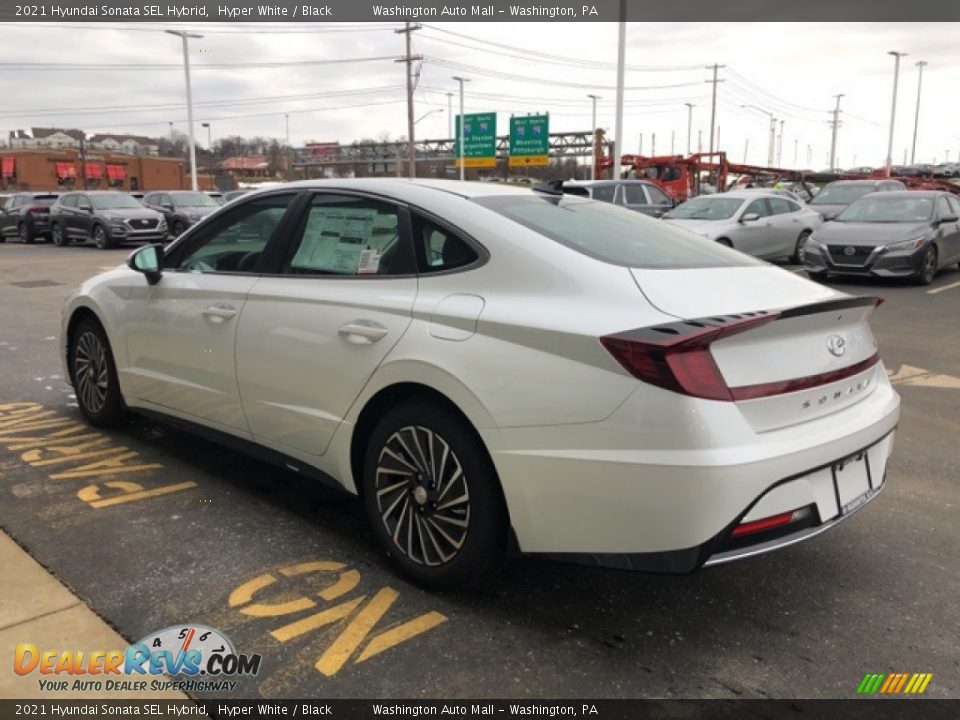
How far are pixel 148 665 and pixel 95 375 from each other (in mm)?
3013

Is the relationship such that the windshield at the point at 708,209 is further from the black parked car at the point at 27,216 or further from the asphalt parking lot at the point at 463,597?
the black parked car at the point at 27,216

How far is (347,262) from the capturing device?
11.6 feet

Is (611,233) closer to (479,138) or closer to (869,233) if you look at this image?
(869,233)

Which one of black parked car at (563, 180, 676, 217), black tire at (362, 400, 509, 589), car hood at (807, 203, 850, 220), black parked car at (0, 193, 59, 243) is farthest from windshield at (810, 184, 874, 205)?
black parked car at (0, 193, 59, 243)

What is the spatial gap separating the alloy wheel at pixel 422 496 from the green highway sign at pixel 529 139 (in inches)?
1845

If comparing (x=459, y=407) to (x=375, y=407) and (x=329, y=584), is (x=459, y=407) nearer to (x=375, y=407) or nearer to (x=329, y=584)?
(x=375, y=407)

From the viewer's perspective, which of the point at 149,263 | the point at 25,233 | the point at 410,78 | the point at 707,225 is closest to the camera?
the point at 149,263

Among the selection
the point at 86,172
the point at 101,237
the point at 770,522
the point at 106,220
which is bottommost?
the point at 101,237

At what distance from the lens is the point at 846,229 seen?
42.2ft

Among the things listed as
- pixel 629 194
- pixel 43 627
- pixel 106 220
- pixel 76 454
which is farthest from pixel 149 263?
pixel 106 220

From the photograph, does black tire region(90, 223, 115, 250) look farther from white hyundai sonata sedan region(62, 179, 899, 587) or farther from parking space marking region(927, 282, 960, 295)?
white hyundai sonata sedan region(62, 179, 899, 587)

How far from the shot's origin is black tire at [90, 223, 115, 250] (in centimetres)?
2247

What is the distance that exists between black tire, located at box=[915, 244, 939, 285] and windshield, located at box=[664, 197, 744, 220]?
317cm

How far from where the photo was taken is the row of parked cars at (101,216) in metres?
22.5
